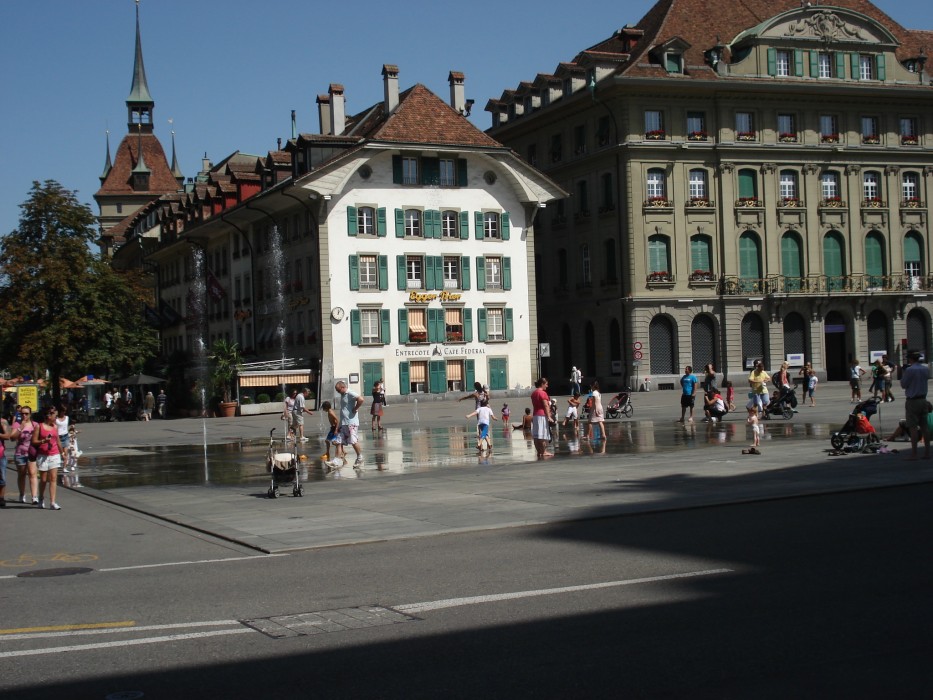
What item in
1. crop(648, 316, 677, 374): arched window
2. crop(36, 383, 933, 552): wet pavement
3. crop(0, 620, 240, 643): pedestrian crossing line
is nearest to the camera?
crop(0, 620, 240, 643): pedestrian crossing line

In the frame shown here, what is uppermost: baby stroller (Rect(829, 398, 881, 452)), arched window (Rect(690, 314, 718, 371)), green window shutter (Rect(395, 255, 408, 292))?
green window shutter (Rect(395, 255, 408, 292))

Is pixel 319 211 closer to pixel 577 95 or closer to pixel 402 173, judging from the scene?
pixel 402 173

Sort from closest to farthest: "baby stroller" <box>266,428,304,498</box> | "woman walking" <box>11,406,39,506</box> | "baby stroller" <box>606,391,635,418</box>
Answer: "baby stroller" <box>266,428,304,498</box>, "woman walking" <box>11,406,39,506</box>, "baby stroller" <box>606,391,635,418</box>

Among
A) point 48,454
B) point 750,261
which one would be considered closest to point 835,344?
point 750,261

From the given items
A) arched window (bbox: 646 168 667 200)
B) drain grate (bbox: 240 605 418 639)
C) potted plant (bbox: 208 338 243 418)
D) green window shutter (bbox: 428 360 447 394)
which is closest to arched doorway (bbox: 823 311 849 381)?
arched window (bbox: 646 168 667 200)

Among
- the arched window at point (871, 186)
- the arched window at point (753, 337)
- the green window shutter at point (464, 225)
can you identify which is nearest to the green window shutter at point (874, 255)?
the arched window at point (871, 186)

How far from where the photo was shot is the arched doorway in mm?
69438

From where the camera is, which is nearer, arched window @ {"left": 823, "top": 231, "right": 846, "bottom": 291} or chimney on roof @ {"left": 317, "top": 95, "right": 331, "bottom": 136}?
chimney on roof @ {"left": 317, "top": 95, "right": 331, "bottom": 136}

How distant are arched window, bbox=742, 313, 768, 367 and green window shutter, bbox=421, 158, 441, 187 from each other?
19.5 meters

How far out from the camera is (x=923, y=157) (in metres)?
71.3

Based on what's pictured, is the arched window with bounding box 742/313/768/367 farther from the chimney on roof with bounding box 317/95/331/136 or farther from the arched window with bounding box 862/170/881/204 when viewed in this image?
the chimney on roof with bounding box 317/95/331/136

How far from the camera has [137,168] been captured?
457 ft

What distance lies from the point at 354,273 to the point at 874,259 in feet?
103

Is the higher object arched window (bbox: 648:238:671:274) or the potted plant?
arched window (bbox: 648:238:671:274)
